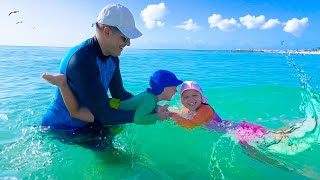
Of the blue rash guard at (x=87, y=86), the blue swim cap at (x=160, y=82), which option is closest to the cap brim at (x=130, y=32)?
the blue rash guard at (x=87, y=86)

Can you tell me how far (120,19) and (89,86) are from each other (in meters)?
0.84

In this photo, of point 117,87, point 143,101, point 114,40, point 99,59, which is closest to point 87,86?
point 99,59

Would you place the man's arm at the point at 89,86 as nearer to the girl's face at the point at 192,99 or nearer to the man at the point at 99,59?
the man at the point at 99,59

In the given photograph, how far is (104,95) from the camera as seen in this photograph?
3699 mm

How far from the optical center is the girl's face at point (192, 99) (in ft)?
21.0

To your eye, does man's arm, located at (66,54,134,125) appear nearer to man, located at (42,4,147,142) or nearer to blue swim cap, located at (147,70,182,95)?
man, located at (42,4,147,142)

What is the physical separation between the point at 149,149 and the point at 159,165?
2.56 feet

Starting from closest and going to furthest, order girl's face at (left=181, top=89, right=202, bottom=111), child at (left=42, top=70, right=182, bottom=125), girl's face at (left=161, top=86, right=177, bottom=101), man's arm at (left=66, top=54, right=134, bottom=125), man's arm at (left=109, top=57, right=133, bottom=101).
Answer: man's arm at (left=66, top=54, right=134, bottom=125) < child at (left=42, top=70, right=182, bottom=125) < man's arm at (left=109, top=57, right=133, bottom=101) < girl's face at (left=161, top=86, right=177, bottom=101) < girl's face at (left=181, top=89, right=202, bottom=111)

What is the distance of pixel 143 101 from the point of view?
4.42 metres

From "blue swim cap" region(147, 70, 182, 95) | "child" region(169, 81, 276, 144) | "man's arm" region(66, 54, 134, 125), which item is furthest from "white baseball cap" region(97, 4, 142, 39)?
"child" region(169, 81, 276, 144)

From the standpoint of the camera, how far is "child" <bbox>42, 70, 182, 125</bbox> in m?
3.73

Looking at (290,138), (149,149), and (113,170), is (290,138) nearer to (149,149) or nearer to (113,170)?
(149,149)

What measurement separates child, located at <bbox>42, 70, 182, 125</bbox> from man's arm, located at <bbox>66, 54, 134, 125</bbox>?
10 centimetres

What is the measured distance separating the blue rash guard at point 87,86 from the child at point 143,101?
81 millimetres
